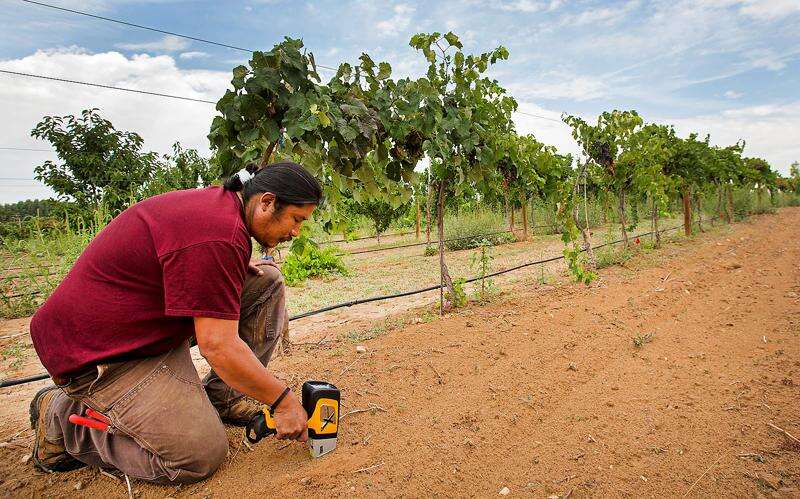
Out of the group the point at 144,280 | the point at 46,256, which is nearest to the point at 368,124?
the point at 144,280

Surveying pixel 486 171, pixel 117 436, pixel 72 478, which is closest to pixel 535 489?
pixel 117 436

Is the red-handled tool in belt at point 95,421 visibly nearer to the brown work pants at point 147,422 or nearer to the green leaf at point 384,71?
the brown work pants at point 147,422

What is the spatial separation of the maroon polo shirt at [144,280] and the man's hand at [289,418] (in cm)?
41

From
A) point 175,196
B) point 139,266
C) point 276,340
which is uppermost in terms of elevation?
point 175,196

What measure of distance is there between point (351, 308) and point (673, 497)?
15.6 ft

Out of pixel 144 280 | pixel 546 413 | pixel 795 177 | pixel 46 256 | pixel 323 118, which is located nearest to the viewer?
pixel 144 280

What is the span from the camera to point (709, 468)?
1956 millimetres

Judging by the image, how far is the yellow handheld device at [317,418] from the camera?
1.98m

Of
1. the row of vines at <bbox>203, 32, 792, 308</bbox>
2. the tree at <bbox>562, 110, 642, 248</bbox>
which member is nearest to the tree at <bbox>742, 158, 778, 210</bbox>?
the tree at <bbox>562, 110, 642, 248</bbox>

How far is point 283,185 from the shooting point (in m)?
1.86

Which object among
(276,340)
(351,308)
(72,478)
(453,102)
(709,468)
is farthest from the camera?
(351,308)

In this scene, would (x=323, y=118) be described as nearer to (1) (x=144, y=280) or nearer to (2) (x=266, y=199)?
(2) (x=266, y=199)

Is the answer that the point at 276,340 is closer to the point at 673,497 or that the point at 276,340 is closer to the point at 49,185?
the point at 673,497

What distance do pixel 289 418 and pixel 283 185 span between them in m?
0.94
